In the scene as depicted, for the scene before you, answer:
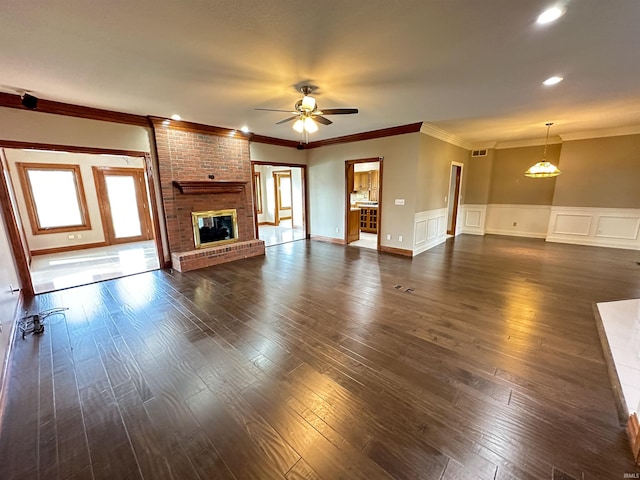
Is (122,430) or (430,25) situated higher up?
(430,25)

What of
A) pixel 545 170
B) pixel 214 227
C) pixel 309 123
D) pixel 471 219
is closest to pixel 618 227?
pixel 545 170

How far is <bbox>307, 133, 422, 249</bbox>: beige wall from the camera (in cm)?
530

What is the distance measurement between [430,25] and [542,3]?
2.29ft

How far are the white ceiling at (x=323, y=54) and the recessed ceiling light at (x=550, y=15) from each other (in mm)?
48

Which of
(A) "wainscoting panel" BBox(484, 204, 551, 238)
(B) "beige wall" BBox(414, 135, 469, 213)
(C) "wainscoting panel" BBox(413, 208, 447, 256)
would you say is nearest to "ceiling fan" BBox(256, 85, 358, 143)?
(B) "beige wall" BBox(414, 135, 469, 213)

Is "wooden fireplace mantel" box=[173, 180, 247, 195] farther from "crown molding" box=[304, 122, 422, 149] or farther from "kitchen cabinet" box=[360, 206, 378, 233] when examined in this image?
"kitchen cabinet" box=[360, 206, 378, 233]

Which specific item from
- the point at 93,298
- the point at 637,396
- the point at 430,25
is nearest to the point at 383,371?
the point at 637,396

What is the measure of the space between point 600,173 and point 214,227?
9.01 meters

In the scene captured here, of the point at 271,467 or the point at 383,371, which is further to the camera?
the point at 383,371

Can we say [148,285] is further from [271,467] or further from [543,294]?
[543,294]

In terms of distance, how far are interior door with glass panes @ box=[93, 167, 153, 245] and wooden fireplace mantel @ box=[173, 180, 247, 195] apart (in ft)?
10.6

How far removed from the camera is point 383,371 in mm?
2064

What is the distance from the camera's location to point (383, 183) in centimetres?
570

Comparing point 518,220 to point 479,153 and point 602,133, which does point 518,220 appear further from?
point 602,133
